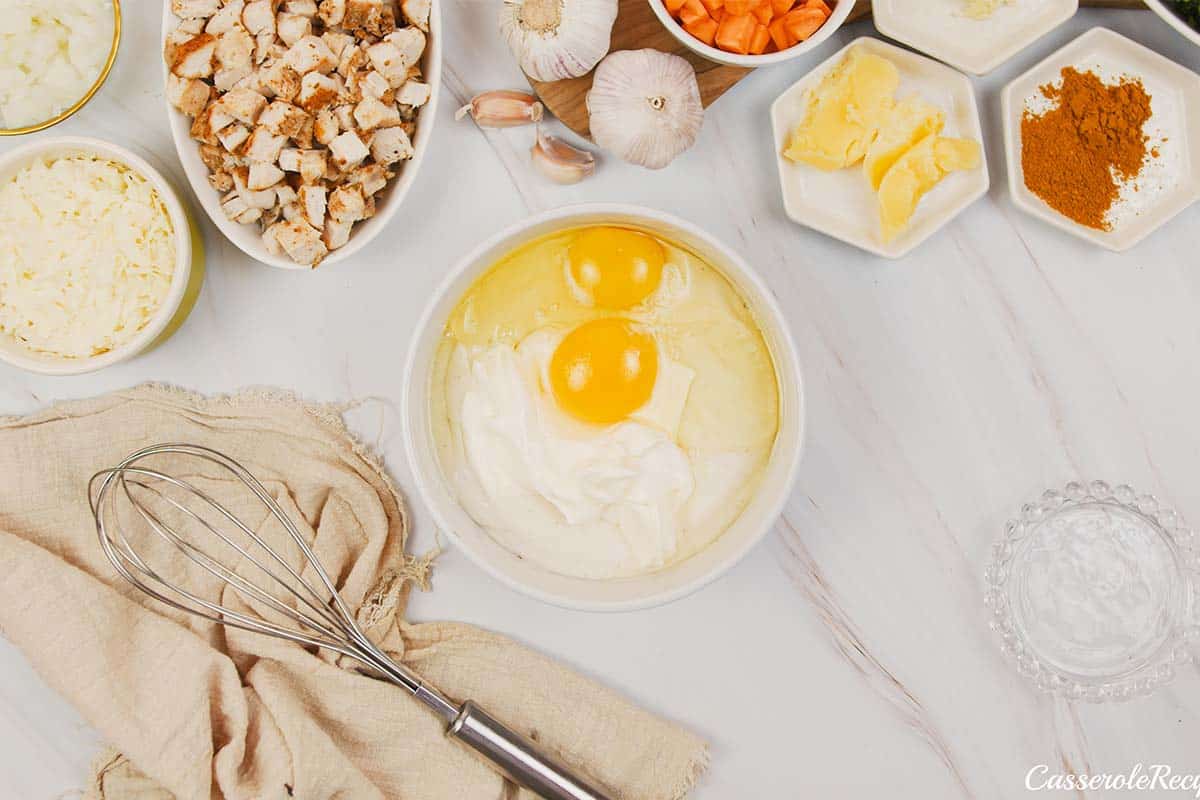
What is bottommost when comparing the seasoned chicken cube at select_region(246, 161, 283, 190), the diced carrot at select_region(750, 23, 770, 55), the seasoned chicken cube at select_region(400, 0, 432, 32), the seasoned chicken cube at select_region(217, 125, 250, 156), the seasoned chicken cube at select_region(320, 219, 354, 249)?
the seasoned chicken cube at select_region(320, 219, 354, 249)

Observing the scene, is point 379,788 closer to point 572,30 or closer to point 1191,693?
point 572,30

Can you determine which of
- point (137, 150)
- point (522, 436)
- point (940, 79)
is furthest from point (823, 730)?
point (137, 150)

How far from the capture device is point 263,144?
3.76ft

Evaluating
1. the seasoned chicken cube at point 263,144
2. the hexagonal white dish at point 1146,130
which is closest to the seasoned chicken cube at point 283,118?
the seasoned chicken cube at point 263,144

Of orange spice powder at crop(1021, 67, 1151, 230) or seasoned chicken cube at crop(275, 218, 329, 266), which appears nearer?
seasoned chicken cube at crop(275, 218, 329, 266)

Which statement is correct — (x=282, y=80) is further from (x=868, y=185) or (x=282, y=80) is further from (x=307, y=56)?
(x=868, y=185)

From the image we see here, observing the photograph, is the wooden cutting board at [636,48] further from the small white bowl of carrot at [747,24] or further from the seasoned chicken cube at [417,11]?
the seasoned chicken cube at [417,11]

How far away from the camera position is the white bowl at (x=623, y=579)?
1.14 m

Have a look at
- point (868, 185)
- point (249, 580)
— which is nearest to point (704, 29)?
point (868, 185)

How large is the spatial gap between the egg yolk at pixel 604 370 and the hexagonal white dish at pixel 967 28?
20.7 inches

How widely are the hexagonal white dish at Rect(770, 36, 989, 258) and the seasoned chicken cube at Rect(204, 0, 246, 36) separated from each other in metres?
0.68

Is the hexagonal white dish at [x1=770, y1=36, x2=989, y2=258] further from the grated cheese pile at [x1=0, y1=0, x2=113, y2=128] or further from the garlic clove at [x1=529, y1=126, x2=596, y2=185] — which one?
the grated cheese pile at [x1=0, y1=0, x2=113, y2=128]

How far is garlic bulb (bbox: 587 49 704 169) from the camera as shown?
117 cm

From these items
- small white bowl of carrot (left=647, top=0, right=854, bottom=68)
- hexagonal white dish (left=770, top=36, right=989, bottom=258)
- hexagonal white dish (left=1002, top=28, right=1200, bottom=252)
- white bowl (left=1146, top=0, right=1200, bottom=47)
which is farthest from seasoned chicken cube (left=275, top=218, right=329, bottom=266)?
white bowl (left=1146, top=0, right=1200, bottom=47)
